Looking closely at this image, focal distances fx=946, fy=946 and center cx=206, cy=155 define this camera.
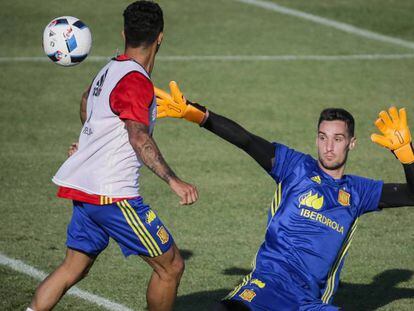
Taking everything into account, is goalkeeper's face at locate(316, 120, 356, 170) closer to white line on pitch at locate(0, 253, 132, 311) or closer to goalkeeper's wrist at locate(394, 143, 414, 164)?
goalkeeper's wrist at locate(394, 143, 414, 164)

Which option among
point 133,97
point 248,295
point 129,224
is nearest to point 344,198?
point 248,295

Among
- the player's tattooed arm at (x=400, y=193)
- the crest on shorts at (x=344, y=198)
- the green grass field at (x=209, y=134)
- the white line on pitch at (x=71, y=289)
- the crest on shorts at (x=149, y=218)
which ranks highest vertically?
the player's tattooed arm at (x=400, y=193)

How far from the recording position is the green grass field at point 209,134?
9.29m

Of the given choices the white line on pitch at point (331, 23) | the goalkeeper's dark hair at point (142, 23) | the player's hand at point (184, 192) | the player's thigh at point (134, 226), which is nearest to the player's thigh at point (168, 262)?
the player's thigh at point (134, 226)

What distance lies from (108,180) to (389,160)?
23.3ft

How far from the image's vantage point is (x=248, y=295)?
668 cm

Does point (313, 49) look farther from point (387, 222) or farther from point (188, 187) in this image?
point (188, 187)

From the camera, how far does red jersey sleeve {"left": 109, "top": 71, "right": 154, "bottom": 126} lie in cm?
673

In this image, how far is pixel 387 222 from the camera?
10953 millimetres

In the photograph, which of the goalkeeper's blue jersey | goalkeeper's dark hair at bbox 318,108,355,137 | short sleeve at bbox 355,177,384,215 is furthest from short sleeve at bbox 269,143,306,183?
short sleeve at bbox 355,177,384,215

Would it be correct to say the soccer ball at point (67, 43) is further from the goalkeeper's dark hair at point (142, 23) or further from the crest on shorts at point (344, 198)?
the crest on shorts at point (344, 198)

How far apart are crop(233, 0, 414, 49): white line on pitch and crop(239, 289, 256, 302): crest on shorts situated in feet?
45.1

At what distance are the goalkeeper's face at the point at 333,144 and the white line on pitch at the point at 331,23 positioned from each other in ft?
42.2

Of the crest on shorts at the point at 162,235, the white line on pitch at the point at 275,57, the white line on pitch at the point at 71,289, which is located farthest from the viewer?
the white line on pitch at the point at 275,57
